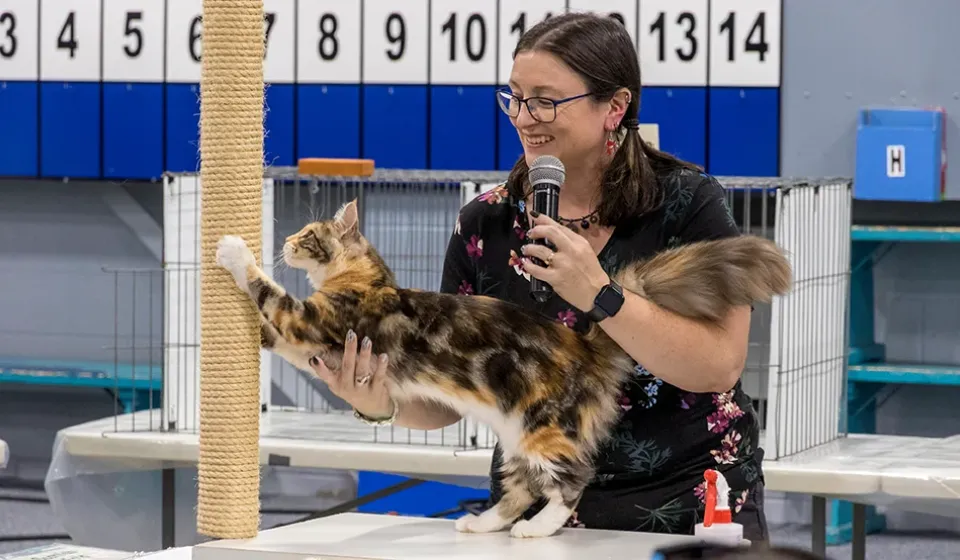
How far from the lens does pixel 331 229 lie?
6.63 feet

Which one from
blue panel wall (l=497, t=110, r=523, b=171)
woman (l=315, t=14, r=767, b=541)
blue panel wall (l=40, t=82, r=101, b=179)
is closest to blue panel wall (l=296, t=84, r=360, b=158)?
blue panel wall (l=497, t=110, r=523, b=171)

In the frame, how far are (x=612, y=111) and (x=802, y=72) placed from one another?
2.98 metres

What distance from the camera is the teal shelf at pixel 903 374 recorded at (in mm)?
4336

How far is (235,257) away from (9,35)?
4.03m

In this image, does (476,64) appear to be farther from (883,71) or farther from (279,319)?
(279,319)

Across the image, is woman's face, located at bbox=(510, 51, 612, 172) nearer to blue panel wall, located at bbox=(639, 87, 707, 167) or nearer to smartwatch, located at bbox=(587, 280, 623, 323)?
smartwatch, located at bbox=(587, 280, 623, 323)

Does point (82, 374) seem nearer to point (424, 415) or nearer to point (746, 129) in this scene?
point (746, 129)

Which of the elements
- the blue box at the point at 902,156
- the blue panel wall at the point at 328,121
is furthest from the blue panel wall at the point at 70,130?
the blue box at the point at 902,156

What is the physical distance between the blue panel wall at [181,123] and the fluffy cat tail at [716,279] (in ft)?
12.2

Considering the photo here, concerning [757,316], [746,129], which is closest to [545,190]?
[757,316]

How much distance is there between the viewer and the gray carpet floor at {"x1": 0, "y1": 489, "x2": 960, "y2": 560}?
14.5 feet

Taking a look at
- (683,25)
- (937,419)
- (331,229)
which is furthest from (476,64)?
(331,229)

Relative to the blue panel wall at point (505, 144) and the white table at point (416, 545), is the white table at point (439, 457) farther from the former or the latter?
the white table at point (416, 545)

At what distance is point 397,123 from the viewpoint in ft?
16.3
